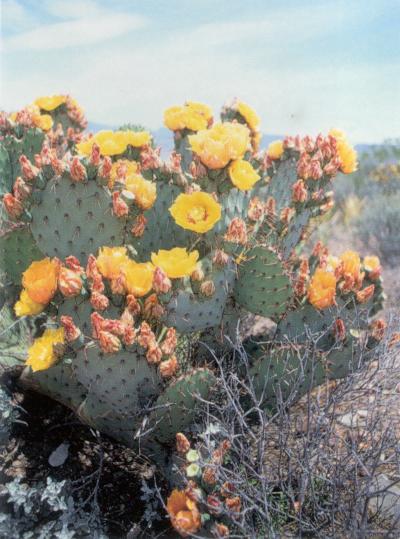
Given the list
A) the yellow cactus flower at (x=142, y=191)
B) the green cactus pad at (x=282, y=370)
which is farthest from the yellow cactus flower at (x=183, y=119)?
the green cactus pad at (x=282, y=370)

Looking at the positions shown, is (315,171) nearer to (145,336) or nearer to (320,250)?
(320,250)

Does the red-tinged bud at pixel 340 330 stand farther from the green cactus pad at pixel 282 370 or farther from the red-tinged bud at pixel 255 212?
the red-tinged bud at pixel 255 212

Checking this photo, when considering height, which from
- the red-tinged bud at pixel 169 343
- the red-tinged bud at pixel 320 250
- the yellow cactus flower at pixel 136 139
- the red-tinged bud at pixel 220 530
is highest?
the yellow cactus flower at pixel 136 139

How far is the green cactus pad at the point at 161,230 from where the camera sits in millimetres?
2568

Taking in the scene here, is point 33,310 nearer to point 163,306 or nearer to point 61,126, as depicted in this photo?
point 163,306

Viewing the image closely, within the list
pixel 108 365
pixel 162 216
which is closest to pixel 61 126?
pixel 162 216

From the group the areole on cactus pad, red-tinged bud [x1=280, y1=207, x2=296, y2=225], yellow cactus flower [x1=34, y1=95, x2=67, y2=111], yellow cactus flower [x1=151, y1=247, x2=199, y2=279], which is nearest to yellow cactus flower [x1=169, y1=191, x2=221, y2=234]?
the areole on cactus pad

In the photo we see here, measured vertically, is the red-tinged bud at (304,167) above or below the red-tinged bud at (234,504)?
above

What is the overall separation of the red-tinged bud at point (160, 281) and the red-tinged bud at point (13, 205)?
0.62 meters

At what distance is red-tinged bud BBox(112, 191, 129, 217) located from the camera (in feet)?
7.34

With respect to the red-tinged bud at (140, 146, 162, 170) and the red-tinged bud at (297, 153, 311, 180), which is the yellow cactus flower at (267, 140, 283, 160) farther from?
the red-tinged bud at (140, 146, 162, 170)

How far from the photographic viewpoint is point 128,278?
7.03ft

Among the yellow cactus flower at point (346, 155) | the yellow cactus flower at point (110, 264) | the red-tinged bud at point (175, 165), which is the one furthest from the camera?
the yellow cactus flower at point (346, 155)

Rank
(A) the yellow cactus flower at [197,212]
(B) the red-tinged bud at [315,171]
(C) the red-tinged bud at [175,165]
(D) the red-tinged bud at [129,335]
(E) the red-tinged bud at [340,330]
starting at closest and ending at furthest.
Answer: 1. (D) the red-tinged bud at [129,335]
2. (A) the yellow cactus flower at [197,212]
3. (E) the red-tinged bud at [340,330]
4. (C) the red-tinged bud at [175,165]
5. (B) the red-tinged bud at [315,171]
